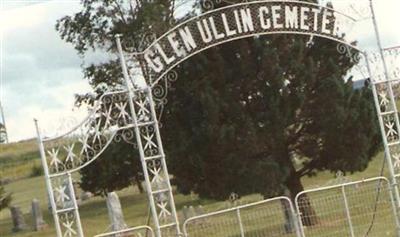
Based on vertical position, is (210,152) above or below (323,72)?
below

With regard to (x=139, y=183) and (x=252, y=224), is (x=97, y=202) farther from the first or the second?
(x=252, y=224)

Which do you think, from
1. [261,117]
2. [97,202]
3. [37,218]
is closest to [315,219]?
[261,117]

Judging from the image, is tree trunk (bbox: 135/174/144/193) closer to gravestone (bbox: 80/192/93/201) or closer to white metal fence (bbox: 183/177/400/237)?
gravestone (bbox: 80/192/93/201)

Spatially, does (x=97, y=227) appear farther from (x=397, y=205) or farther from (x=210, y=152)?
(x=397, y=205)

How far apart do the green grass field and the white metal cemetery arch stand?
180 inches

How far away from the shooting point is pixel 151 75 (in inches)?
479

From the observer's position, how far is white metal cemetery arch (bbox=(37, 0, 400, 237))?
1130 centimetres

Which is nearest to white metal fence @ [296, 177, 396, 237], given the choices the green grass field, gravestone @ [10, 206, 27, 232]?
the green grass field

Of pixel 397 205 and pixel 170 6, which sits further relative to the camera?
pixel 170 6

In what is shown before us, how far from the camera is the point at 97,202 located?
33125mm

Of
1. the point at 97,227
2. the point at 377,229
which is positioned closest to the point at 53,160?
the point at 377,229

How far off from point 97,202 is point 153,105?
71.2 ft

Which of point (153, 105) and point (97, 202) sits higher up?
point (153, 105)

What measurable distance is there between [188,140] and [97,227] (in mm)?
7582
